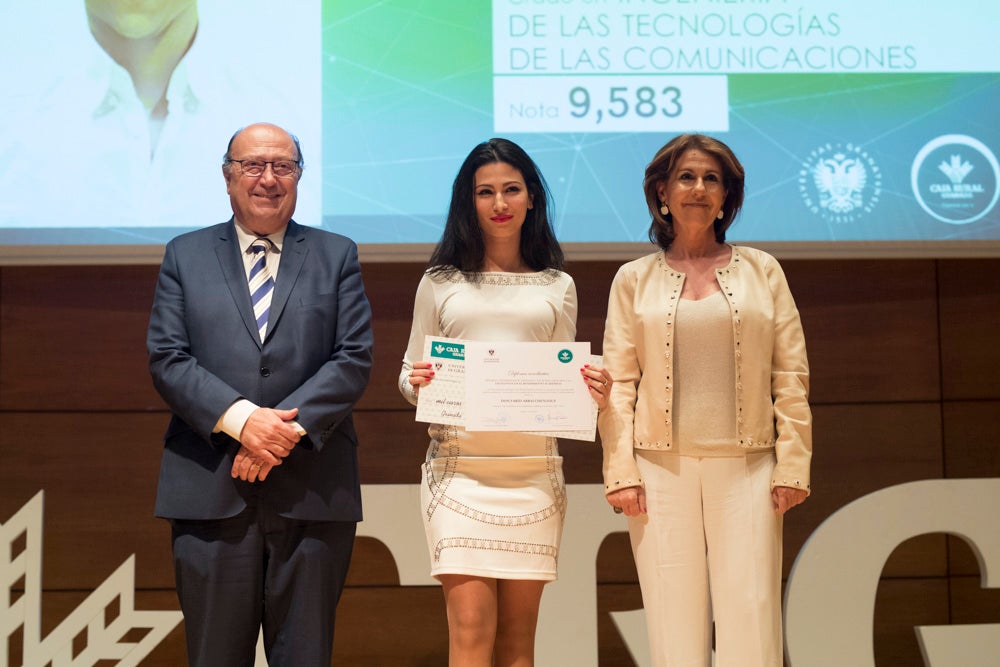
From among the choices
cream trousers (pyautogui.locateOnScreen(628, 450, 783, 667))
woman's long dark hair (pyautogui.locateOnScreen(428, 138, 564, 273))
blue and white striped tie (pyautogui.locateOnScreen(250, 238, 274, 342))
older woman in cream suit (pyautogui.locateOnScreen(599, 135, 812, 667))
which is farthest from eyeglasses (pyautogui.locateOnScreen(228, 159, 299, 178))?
cream trousers (pyautogui.locateOnScreen(628, 450, 783, 667))

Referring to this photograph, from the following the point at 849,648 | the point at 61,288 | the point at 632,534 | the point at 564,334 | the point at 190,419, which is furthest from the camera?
the point at 61,288

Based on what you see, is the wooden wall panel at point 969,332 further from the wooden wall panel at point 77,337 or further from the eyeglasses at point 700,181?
the wooden wall panel at point 77,337

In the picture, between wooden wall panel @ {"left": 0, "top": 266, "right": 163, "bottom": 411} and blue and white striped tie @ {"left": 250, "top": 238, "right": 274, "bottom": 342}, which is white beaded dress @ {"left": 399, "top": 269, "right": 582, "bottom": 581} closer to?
blue and white striped tie @ {"left": 250, "top": 238, "right": 274, "bottom": 342}

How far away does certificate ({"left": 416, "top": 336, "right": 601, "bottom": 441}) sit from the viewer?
2.51 metres

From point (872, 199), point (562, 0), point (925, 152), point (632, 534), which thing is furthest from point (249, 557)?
point (925, 152)

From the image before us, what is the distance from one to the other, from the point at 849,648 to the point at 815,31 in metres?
2.24

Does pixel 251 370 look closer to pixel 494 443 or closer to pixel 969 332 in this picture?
pixel 494 443

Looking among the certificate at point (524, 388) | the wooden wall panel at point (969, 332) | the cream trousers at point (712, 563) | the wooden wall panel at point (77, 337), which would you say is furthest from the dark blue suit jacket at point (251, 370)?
the wooden wall panel at point (969, 332)

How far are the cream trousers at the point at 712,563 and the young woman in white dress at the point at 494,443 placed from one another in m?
0.27

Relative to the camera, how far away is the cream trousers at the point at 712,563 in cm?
242

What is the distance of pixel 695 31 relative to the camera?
145 inches

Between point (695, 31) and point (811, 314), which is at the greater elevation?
point (695, 31)

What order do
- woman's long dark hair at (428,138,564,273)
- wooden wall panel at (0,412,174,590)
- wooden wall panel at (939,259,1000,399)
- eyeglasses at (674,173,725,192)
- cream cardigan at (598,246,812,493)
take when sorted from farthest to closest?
wooden wall panel at (939,259,1000,399) < wooden wall panel at (0,412,174,590) < woman's long dark hair at (428,138,564,273) < eyeglasses at (674,173,725,192) < cream cardigan at (598,246,812,493)

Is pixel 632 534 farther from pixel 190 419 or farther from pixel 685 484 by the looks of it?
pixel 190 419
